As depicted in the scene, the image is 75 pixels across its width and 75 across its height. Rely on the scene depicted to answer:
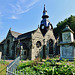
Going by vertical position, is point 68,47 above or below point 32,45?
below

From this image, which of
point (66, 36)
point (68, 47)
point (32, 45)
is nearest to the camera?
point (68, 47)

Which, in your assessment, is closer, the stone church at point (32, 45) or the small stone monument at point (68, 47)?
the small stone monument at point (68, 47)

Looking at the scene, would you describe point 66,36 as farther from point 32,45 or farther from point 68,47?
point 32,45

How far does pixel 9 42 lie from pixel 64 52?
24.1m

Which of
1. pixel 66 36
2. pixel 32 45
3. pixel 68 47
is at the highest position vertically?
pixel 66 36

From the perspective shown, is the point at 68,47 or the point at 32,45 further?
the point at 32,45

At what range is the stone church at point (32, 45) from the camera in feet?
79.4

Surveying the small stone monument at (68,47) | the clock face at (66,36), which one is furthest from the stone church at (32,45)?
the small stone monument at (68,47)

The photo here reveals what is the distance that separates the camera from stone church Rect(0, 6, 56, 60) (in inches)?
952

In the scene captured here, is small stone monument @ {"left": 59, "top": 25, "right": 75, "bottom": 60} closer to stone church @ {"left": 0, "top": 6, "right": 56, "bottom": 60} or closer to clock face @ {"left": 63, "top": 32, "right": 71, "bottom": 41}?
clock face @ {"left": 63, "top": 32, "right": 71, "bottom": 41}

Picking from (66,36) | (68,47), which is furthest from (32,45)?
(68,47)

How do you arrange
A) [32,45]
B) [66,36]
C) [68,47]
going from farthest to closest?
[32,45] < [66,36] < [68,47]

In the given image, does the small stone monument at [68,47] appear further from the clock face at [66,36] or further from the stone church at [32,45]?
the stone church at [32,45]

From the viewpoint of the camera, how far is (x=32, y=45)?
24047mm
